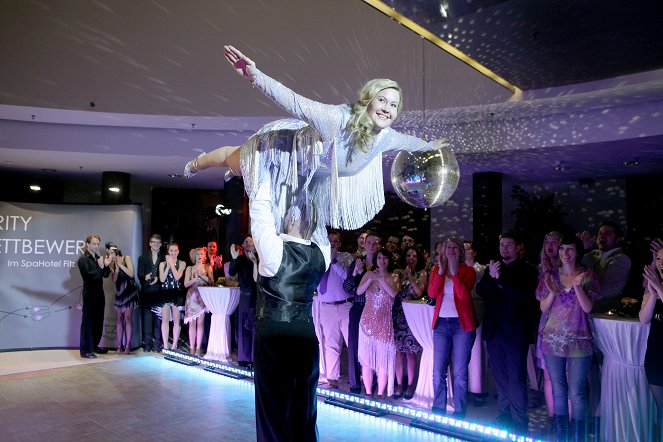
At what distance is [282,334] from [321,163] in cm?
66

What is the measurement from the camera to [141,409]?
4469 millimetres

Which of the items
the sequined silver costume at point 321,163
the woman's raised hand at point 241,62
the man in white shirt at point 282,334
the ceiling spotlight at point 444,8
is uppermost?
the ceiling spotlight at point 444,8

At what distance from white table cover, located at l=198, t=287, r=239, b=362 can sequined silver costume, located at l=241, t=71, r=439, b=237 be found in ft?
15.9

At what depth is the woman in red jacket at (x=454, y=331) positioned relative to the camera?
4.40 m

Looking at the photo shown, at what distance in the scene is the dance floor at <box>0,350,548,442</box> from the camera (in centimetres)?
386

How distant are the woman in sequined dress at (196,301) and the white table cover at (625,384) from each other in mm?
5115

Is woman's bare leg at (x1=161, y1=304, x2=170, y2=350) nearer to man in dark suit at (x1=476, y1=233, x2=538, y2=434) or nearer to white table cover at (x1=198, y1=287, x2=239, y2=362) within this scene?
white table cover at (x1=198, y1=287, x2=239, y2=362)

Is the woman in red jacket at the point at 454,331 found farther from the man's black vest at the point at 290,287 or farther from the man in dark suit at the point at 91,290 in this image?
the man in dark suit at the point at 91,290

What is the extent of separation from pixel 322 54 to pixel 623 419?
4.75 metres

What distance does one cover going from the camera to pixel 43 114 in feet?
22.0

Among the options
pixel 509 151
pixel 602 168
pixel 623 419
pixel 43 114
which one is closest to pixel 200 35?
pixel 43 114

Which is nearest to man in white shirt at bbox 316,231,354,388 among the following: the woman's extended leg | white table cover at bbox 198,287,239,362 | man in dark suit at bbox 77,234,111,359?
white table cover at bbox 198,287,239,362

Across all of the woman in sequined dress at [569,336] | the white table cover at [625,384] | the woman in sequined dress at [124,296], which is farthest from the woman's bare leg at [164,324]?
the white table cover at [625,384]

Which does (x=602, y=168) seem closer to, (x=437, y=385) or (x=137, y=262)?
(x=437, y=385)
